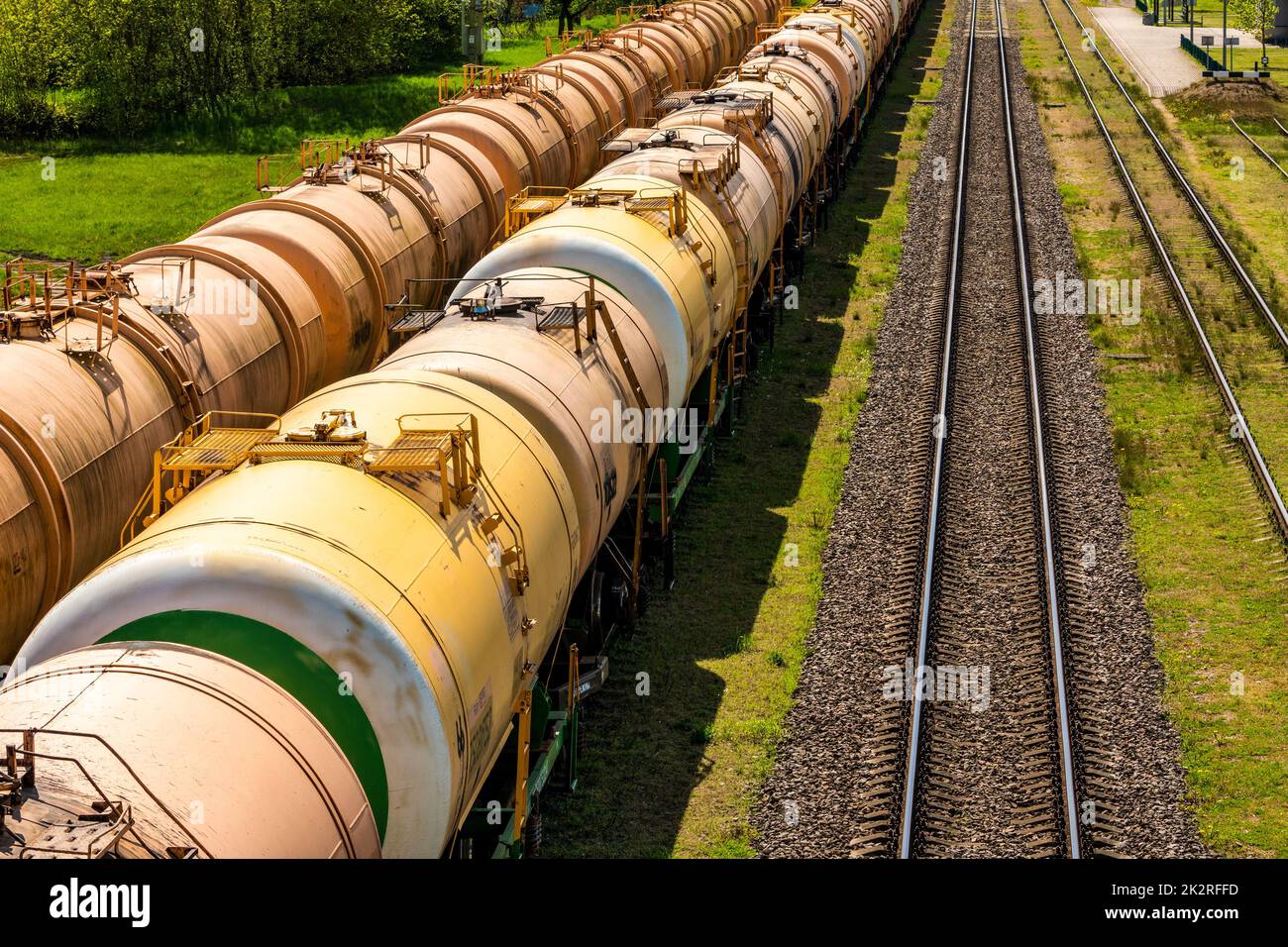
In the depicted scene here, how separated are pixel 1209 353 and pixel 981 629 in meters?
13.2

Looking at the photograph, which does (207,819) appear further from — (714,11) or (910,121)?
(910,121)

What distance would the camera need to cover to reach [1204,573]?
20.3 m

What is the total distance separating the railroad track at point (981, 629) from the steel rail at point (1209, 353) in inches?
126

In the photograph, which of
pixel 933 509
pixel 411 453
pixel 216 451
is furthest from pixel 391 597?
pixel 933 509

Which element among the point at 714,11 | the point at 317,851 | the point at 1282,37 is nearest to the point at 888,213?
the point at 714,11

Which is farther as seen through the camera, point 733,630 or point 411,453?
point 733,630

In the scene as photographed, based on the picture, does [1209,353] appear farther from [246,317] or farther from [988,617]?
[246,317]

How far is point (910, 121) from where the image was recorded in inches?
2117

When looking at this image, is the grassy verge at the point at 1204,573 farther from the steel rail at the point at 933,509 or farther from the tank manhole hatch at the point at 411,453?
the tank manhole hatch at the point at 411,453

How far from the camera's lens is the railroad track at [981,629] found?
14.6 meters

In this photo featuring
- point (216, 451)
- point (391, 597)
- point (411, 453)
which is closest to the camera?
point (391, 597)

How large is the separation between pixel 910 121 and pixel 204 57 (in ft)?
87.3

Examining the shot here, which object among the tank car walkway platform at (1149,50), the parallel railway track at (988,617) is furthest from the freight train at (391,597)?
the tank car walkway platform at (1149,50)

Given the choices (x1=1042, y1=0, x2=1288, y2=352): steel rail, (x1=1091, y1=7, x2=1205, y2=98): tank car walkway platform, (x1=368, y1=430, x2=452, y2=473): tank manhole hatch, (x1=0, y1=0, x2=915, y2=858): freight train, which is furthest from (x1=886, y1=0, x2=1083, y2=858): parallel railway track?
(x1=1091, y1=7, x2=1205, y2=98): tank car walkway platform
